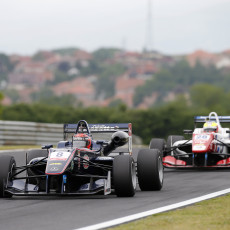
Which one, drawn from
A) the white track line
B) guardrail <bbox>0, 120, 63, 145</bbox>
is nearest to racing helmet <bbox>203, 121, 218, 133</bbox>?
the white track line

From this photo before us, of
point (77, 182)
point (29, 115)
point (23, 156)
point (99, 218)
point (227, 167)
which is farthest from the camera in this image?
point (29, 115)

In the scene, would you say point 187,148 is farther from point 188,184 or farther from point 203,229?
point 203,229

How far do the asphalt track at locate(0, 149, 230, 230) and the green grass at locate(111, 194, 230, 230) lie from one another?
538 mm

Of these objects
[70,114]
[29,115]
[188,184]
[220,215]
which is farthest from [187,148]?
[70,114]

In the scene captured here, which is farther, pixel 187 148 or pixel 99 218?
pixel 187 148

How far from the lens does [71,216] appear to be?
10688mm

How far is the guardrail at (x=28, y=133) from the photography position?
31.7 meters

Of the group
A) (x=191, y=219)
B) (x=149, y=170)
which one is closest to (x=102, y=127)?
(x=149, y=170)

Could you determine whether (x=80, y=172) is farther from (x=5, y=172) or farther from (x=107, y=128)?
(x=107, y=128)

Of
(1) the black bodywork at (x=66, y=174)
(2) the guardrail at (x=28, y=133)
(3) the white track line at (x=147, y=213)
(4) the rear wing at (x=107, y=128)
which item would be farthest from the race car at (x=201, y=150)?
(2) the guardrail at (x=28, y=133)

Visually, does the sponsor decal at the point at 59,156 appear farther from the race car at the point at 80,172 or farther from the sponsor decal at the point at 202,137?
the sponsor decal at the point at 202,137

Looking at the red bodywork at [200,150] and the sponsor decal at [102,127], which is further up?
the sponsor decal at [102,127]

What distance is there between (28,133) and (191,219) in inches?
922

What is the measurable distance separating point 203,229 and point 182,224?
397mm
